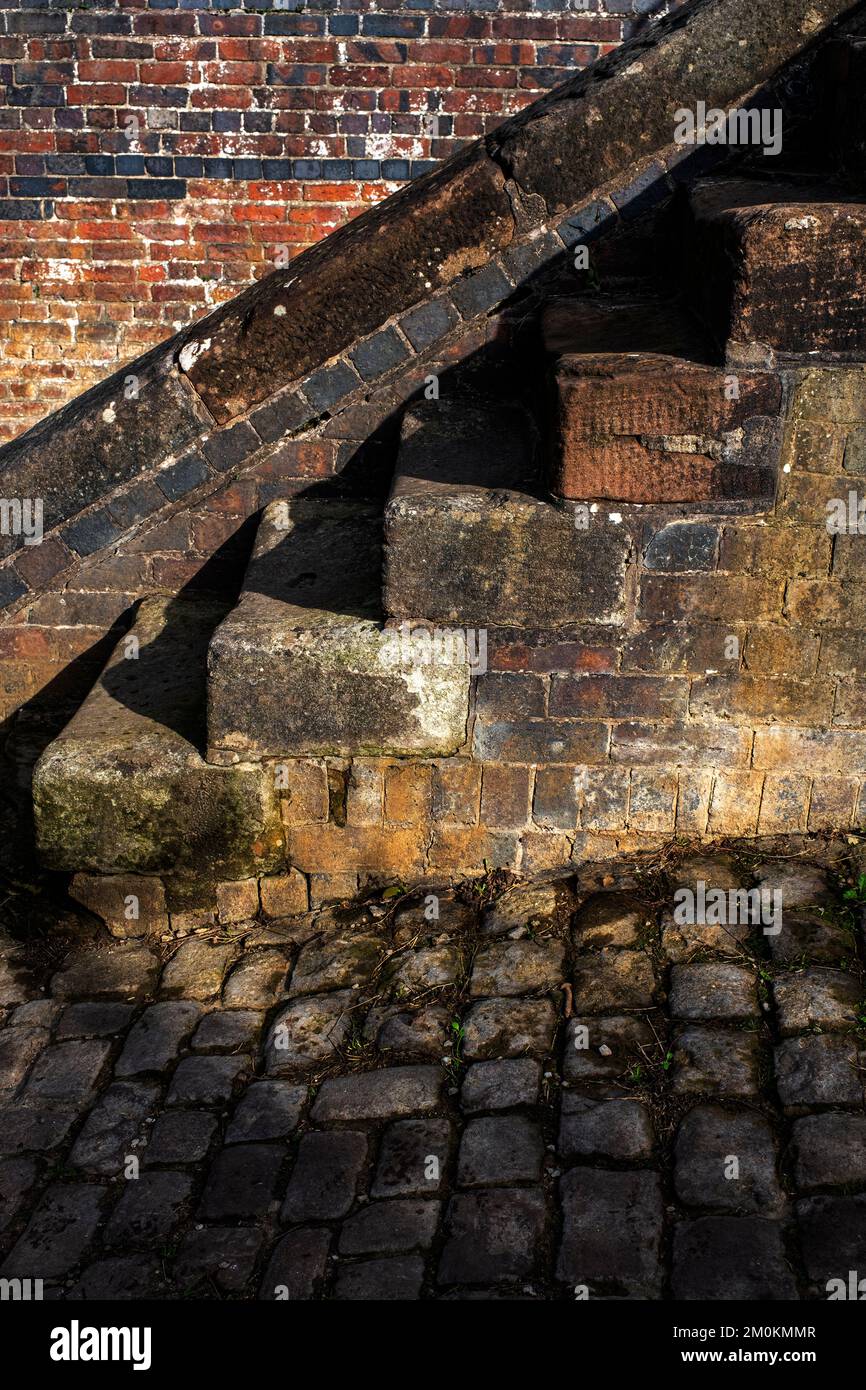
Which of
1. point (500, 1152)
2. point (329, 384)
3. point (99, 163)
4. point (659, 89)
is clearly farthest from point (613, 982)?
point (99, 163)

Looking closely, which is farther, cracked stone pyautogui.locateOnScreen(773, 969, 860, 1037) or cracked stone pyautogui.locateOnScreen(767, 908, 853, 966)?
cracked stone pyautogui.locateOnScreen(767, 908, 853, 966)

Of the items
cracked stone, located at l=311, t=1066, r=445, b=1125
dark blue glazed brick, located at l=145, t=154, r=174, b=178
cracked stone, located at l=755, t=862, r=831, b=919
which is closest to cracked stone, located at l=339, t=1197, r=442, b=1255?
cracked stone, located at l=311, t=1066, r=445, b=1125

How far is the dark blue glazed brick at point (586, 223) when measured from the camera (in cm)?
390

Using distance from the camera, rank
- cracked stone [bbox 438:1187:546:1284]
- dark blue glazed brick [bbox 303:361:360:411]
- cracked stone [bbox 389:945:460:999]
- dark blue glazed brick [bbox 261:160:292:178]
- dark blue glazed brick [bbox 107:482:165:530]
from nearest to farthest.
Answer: cracked stone [bbox 438:1187:546:1284] < cracked stone [bbox 389:945:460:999] < dark blue glazed brick [bbox 303:361:360:411] < dark blue glazed brick [bbox 107:482:165:530] < dark blue glazed brick [bbox 261:160:292:178]

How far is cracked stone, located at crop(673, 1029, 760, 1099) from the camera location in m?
2.76

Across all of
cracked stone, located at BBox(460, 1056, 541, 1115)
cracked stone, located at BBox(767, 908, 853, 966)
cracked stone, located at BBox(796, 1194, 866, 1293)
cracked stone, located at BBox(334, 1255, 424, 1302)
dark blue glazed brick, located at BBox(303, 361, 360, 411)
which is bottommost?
cracked stone, located at BBox(334, 1255, 424, 1302)

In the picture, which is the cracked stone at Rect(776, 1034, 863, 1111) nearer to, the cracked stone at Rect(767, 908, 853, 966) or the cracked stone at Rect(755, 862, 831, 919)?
the cracked stone at Rect(767, 908, 853, 966)

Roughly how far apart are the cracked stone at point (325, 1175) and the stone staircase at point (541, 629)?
0.97 meters

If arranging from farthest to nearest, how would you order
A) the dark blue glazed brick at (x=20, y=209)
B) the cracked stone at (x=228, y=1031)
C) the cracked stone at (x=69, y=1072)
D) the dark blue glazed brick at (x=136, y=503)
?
the dark blue glazed brick at (x=20, y=209)
the dark blue glazed brick at (x=136, y=503)
the cracked stone at (x=228, y=1031)
the cracked stone at (x=69, y=1072)

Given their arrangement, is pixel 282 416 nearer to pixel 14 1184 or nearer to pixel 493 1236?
pixel 14 1184

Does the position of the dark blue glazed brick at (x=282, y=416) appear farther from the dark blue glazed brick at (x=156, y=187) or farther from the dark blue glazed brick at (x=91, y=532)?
the dark blue glazed brick at (x=156, y=187)

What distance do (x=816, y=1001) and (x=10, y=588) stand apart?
9.63 feet

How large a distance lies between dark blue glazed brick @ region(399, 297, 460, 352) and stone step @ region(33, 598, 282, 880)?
145cm

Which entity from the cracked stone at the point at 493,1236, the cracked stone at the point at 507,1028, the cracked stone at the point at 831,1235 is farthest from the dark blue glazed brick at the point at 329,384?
the cracked stone at the point at 831,1235
